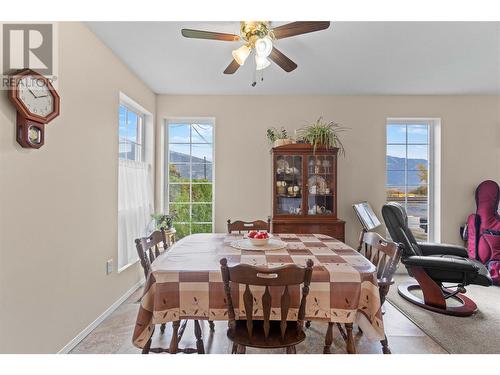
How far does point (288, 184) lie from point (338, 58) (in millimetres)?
1521

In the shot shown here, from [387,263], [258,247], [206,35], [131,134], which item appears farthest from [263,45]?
[131,134]

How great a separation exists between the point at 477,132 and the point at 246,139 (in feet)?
10.6

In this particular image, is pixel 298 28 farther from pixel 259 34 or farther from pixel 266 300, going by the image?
pixel 266 300

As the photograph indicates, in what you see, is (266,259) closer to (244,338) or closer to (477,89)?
(244,338)

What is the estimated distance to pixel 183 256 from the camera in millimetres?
1721

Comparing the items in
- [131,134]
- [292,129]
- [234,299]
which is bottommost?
[234,299]

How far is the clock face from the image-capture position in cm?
147

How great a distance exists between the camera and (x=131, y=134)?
10.5 feet

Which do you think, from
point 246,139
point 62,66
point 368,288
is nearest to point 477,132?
point 246,139

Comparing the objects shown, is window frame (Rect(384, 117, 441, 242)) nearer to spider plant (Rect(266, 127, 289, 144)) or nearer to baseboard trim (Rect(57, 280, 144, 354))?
spider plant (Rect(266, 127, 289, 144))

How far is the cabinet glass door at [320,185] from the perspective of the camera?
332cm

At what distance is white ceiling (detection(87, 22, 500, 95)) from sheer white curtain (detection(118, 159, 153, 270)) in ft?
3.65

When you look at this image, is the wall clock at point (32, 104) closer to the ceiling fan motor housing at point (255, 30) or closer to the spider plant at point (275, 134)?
the ceiling fan motor housing at point (255, 30)

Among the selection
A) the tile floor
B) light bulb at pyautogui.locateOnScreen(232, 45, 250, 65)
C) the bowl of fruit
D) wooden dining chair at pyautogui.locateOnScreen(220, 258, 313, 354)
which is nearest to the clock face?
light bulb at pyautogui.locateOnScreen(232, 45, 250, 65)
